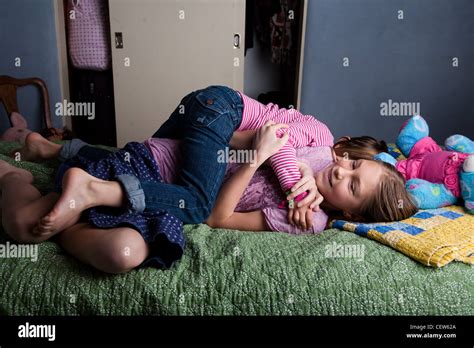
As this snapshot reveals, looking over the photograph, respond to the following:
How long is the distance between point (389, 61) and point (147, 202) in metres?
2.32

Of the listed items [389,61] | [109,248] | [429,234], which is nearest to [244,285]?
[109,248]

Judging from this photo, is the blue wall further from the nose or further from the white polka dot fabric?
the nose

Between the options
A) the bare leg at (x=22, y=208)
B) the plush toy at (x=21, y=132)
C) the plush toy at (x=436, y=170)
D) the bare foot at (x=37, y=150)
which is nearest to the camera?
the bare leg at (x=22, y=208)

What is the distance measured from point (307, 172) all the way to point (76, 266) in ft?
2.17

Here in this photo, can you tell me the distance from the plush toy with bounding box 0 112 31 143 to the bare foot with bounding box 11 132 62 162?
828mm

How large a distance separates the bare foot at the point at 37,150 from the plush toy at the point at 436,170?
4.02 ft

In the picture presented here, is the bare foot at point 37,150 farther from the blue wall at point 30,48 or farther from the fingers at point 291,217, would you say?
the blue wall at point 30,48

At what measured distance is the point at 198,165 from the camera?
1163 millimetres

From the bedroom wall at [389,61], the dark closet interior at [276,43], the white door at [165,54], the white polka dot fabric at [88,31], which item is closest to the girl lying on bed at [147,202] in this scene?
the white door at [165,54]

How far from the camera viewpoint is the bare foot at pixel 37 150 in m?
1.56

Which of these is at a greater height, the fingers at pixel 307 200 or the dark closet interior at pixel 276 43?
the dark closet interior at pixel 276 43
